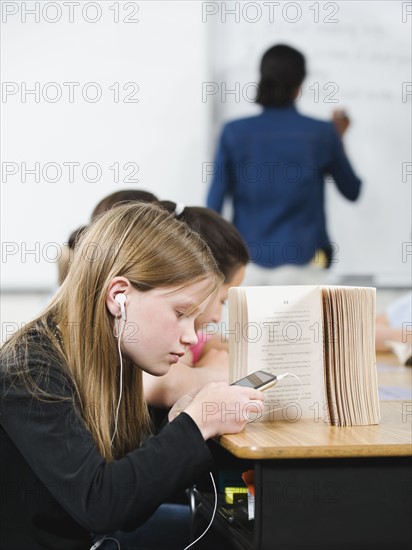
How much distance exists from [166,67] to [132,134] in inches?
13.3

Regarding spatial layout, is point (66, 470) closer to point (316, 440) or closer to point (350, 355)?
point (316, 440)

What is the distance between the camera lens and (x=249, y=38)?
3.91 metres

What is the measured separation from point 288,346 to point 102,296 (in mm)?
325

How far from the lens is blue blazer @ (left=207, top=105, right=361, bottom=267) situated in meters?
3.61

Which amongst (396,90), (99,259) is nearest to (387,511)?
(99,259)

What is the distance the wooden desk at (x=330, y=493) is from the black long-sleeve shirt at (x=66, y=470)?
0.31 ft

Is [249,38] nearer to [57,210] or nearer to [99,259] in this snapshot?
[57,210]

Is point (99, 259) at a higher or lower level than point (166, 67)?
lower

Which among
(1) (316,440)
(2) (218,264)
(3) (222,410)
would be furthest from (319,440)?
(2) (218,264)

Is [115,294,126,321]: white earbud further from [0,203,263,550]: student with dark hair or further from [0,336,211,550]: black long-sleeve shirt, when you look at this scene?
[0,336,211,550]: black long-sleeve shirt

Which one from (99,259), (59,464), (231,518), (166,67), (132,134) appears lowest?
(231,518)

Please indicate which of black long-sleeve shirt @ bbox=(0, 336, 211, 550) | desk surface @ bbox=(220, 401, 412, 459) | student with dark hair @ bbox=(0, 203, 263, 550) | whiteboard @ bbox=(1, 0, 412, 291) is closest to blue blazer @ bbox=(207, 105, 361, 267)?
whiteboard @ bbox=(1, 0, 412, 291)

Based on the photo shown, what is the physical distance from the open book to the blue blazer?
Answer: 2182 mm

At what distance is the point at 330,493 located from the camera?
3.96ft
